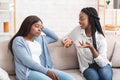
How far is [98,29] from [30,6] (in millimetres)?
1882

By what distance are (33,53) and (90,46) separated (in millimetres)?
530

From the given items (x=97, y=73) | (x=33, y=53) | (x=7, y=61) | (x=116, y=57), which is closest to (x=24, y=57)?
(x=33, y=53)

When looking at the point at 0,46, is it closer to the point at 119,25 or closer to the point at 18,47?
the point at 18,47

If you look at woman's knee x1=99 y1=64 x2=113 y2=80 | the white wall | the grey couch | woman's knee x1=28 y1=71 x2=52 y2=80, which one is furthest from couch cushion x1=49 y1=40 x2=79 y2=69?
the white wall

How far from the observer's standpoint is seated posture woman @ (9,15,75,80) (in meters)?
2.38

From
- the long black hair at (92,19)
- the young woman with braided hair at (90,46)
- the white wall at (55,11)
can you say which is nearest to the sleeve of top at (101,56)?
the young woman with braided hair at (90,46)

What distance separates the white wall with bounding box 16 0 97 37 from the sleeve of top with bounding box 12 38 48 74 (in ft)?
6.38

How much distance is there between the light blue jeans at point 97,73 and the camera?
2.53 metres

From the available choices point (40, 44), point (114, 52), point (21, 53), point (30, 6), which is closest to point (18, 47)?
point (21, 53)

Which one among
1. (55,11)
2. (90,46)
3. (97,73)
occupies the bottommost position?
(97,73)

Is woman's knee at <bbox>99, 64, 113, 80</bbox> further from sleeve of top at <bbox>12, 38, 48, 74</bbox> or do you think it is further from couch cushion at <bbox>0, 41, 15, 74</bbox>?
couch cushion at <bbox>0, 41, 15, 74</bbox>

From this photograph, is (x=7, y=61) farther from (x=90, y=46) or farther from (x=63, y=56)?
(x=90, y=46)

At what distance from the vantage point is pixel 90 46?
8.20 feet

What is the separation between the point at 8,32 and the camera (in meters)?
4.03
